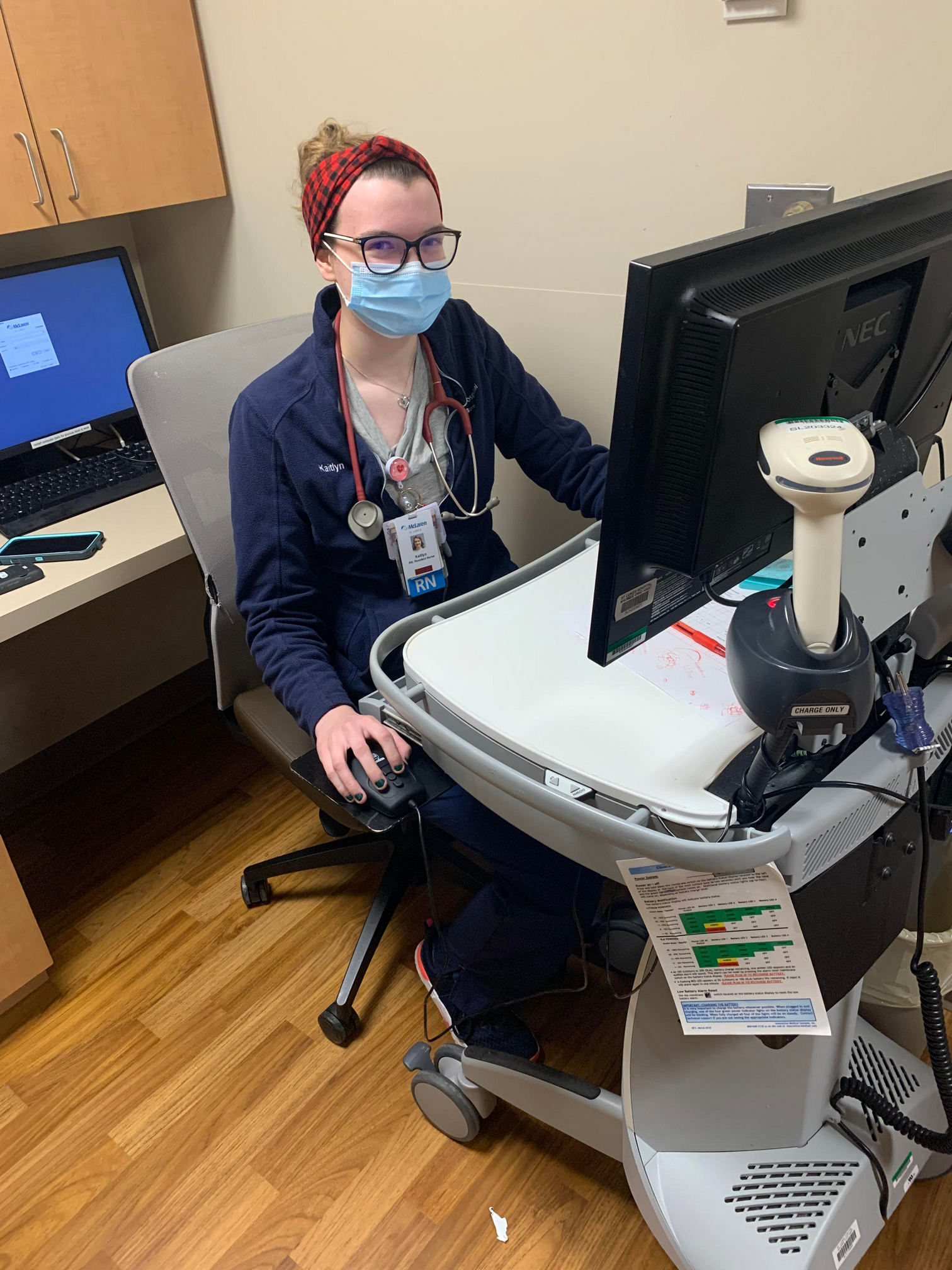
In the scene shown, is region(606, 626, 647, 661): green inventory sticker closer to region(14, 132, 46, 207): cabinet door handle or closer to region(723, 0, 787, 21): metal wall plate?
region(723, 0, 787, 21): metal wall plate

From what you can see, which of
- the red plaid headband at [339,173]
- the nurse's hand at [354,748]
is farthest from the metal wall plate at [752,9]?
the nurse's hand at [354,748]

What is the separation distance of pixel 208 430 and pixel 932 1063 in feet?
4.14

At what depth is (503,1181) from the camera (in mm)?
1294

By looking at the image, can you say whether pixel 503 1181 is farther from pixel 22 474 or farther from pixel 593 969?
pixel 22 474

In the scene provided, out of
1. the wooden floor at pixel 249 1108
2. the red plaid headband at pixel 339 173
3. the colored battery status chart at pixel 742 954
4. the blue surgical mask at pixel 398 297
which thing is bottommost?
the wooden floor at pixel 249 1108

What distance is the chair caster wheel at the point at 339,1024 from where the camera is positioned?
147 centimetres

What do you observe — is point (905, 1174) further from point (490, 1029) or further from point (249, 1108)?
point (249, 1108)

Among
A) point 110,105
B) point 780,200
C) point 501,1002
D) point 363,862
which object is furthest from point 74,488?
point 780,200

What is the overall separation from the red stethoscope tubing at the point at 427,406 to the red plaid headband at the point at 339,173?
0.13 meters

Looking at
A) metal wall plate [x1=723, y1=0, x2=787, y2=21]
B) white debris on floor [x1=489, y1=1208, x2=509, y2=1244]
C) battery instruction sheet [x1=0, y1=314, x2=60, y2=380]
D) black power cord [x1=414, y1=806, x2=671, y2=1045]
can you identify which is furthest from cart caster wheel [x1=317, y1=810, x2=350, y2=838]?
metal wall plate [x1=723, y1=0, x2=787, y2=21]

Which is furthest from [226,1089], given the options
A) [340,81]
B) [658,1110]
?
[340,81]

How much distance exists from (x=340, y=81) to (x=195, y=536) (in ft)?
2.86

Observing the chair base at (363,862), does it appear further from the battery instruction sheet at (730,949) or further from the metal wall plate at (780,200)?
the metal wall plate at (780,200)

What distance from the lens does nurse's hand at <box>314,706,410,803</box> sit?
1.05m
